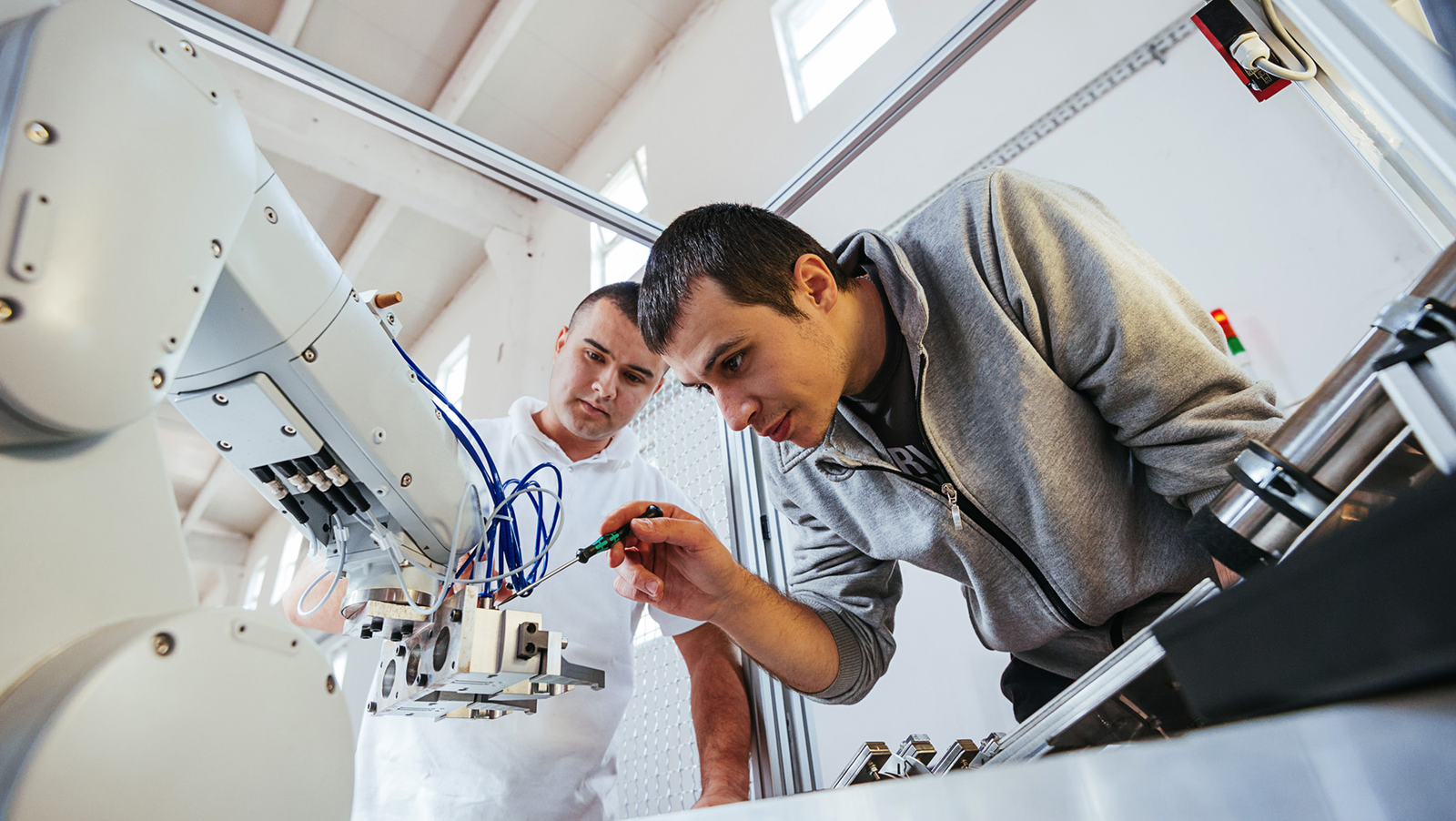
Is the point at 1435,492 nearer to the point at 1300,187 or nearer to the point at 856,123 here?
the point at 856,123

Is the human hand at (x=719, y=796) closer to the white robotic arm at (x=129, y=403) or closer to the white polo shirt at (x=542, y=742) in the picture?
the white polo shirt at (x=542, y=742)

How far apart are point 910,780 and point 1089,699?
1.16 feet

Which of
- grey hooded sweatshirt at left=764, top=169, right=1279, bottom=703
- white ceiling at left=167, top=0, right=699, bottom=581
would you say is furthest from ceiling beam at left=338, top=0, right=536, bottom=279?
grey hooded sweatshirt at left=764, top=169, right=1279, bottom=703

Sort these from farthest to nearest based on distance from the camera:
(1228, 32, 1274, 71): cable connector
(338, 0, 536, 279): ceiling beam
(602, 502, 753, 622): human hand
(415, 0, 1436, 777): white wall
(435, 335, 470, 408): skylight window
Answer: (435, 335, 470, 408): skylight window → (338, 0, 536, 279): ceiling beam → (415, 0, 1436, 777): white wall → (602, 502, 753, 622): human hand → (1228, 32, 1274, 71): cable connector

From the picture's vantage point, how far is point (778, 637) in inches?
44.4

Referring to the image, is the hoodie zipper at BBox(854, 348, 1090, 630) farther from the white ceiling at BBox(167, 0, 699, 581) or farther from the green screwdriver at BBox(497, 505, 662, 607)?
the white ceiling at BBox(167, 0, 699, 581)

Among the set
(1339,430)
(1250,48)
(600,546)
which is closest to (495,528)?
(600,546)

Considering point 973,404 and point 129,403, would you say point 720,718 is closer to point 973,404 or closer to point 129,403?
point 973,404

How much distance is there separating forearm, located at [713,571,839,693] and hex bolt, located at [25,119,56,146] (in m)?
0.92

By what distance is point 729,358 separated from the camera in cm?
105

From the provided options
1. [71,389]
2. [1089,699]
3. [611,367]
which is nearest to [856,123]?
[611,367]

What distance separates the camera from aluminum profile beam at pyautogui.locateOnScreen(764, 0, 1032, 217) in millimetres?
1098

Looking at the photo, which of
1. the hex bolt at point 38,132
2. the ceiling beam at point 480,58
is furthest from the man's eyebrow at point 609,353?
the ceiling beam at point 480,58

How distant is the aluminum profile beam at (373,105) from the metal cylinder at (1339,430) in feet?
3.98
